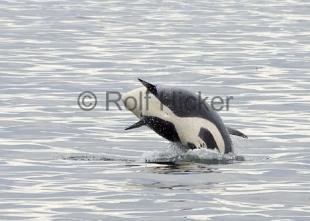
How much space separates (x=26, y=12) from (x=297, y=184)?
46.3 meters

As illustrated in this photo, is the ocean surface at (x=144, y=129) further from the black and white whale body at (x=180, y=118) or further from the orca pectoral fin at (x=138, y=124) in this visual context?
the orca pectoral fin at (x=138, y=124)

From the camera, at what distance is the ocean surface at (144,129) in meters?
17.9

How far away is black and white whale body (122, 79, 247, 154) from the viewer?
21.9 metres

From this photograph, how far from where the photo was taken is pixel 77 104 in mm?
29594

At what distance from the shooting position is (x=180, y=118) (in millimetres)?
21891

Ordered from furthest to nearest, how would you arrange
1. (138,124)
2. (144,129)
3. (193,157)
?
(144,129) < (138,124) < (193,157)

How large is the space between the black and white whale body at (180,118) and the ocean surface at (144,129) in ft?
1.08

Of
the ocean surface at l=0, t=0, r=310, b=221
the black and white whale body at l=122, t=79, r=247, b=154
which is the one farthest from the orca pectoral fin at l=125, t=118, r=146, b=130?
the ocean surface at l=0, t=0, r=310, b=221

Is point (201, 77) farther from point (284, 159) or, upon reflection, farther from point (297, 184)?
point (297, 184)

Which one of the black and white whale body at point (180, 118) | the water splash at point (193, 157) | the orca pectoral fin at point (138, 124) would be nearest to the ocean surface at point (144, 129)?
the water splash at point (193, 157)

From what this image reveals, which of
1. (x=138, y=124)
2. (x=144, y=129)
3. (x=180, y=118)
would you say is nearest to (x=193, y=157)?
(x=180, y=118)

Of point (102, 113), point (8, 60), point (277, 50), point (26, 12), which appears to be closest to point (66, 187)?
point (102, 113)

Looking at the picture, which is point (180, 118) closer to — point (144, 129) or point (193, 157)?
point (193, 157)

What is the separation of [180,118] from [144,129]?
3969 millimetres
